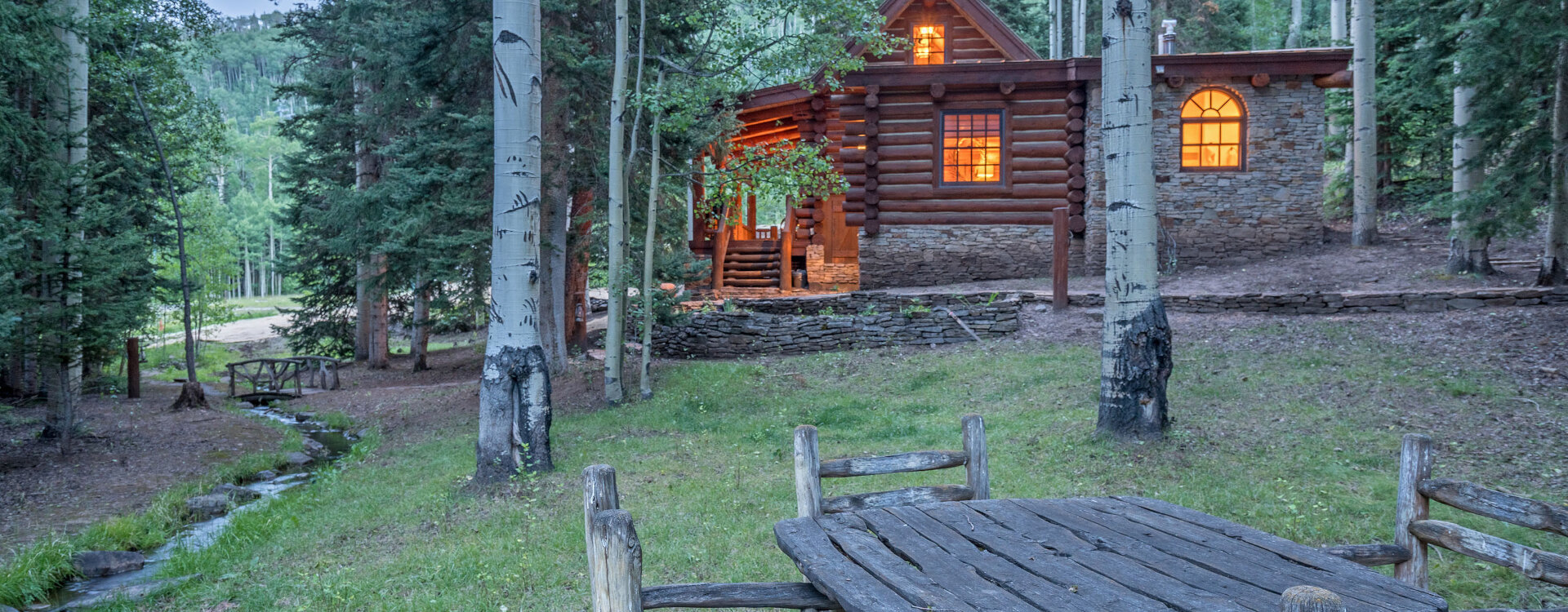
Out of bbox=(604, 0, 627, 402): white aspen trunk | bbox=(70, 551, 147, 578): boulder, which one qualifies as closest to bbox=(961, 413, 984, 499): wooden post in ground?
bbox=(70, 551, 147, 578): boulder

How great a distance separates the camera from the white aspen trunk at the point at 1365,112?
17.9 metres

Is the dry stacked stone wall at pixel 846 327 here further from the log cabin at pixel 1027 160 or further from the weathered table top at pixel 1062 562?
the weathered table top at pixel 1062 562

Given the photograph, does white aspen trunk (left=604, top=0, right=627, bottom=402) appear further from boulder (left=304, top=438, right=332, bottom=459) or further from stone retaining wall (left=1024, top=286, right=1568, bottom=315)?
stone retaining wall (left=1024, top=286, right=1568, bottom=315)

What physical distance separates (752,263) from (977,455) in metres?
20.0

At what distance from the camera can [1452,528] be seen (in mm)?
4141

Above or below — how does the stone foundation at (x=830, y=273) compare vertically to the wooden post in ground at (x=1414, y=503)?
above

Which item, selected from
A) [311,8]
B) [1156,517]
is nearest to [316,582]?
[1156,517]

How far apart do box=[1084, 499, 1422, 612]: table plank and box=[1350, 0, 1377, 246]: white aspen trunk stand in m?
17.5

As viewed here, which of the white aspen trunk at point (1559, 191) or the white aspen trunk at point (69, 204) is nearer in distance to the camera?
the white aspen trunk at point (69, 204)

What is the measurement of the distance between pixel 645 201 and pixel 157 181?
33.8ft

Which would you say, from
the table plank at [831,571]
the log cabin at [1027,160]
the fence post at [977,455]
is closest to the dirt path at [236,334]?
the log cabin at [1027,160]

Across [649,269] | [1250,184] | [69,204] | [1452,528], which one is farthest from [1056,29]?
Result: [1452,528]

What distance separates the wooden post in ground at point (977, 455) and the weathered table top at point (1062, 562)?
0.37 metres

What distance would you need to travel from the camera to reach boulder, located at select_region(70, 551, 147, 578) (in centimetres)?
803
